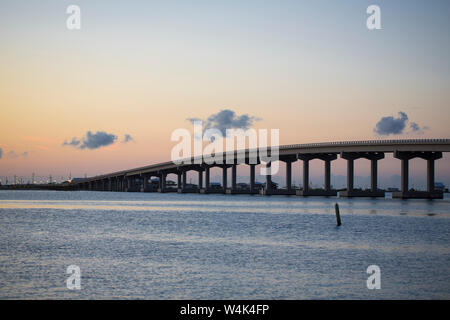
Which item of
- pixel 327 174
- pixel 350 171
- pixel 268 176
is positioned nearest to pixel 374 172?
pixel 350 171

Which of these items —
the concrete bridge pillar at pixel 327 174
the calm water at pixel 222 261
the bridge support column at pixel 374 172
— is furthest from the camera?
the concrete bridge pillar at pixel 327 174

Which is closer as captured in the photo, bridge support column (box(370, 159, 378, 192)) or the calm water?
the calm water

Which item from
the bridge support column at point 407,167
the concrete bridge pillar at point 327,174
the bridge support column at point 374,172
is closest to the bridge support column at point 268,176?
the concrete bridge pillar at point 327,174

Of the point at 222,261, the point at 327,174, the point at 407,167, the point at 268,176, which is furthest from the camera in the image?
the point at 268,176

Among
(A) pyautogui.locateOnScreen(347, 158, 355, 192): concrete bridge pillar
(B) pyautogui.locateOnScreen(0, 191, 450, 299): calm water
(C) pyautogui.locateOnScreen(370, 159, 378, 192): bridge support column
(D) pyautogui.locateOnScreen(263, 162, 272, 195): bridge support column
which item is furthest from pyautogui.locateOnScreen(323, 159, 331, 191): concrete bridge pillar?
(B) pyautogui.locateOnScreen(0, 191, 450, 299): calm water

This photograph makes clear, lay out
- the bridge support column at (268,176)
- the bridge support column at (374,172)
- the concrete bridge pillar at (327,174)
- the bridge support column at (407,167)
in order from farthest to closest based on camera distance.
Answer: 1. the bridge support column at (268,176)
2. the concrete bridge pillar at (327,174)
3. the bridge support column at (374,172)
4. the bridge support column at (407,167)

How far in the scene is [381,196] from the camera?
147 m

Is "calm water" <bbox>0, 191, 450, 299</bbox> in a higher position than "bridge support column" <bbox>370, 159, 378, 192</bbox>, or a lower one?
lower

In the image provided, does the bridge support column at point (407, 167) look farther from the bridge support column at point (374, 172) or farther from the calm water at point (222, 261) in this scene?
the calm water at point (222, 261)

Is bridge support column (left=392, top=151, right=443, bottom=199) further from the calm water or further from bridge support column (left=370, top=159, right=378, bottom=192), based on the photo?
the calm water

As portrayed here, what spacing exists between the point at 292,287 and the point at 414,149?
96.1 metres

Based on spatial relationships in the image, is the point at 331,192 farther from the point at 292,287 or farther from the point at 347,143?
the point at 292,287

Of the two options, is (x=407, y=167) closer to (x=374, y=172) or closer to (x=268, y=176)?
(x=374, y=172)
